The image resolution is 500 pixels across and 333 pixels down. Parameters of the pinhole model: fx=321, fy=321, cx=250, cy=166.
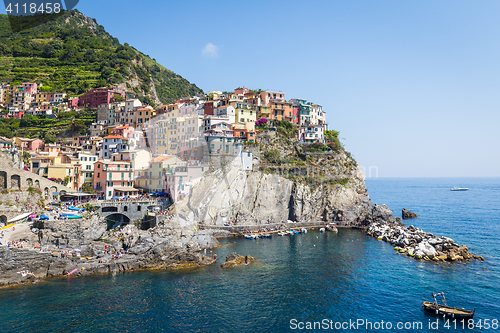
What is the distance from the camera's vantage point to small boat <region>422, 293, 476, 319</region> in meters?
30.3

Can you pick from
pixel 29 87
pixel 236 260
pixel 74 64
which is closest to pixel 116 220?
pixel 236 260

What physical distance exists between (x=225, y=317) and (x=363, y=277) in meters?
20.1

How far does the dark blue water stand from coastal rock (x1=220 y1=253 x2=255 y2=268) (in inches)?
49.0

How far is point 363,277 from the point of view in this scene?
41094mm

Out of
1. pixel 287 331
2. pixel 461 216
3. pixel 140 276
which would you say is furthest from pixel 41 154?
pixel 461 216

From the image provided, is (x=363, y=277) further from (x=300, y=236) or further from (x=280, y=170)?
(x=280, y=170)

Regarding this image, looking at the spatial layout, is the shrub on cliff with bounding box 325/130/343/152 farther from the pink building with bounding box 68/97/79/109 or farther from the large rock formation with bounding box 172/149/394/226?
the pink building with bounding box 68/97/79/109

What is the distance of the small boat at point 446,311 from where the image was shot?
30344mm

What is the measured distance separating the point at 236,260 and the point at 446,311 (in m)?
25.2

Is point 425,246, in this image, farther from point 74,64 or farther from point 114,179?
point 74,64

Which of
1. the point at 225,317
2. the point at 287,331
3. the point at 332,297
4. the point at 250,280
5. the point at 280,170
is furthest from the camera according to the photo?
the point at 280,170

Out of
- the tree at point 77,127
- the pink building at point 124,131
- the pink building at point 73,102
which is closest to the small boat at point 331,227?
the pink building at point 124,131

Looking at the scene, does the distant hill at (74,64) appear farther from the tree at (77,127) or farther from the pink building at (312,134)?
the pink building at (312,134)

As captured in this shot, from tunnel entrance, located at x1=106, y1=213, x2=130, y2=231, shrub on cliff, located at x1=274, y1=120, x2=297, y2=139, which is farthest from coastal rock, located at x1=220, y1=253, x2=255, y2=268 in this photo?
shrub on cliff, located at x1=274, y1=120, x2=297, y2=139
